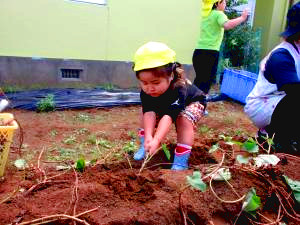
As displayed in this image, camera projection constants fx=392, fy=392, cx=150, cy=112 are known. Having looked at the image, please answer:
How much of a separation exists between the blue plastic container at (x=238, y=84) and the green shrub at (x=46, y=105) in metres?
3.13

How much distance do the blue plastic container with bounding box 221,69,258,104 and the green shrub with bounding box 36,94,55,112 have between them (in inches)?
123

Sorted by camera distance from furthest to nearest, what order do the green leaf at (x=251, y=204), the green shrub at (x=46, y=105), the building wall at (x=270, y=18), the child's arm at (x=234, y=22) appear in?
the building wall at (x=270, y=18)
the child's arm at (x=234, y=22)
the green shrub at (x=46, y=105)
the green leaf at (x=251, y=204)

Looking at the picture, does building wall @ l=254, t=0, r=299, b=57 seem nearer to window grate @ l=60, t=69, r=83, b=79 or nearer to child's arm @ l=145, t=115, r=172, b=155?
window grate @ l=60, t=69, r=83, b=79

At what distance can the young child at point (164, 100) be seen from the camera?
2646 mm

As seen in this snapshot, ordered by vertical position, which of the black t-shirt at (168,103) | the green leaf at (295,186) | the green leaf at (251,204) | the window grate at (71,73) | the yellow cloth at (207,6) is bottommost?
the window grate at (71,73)

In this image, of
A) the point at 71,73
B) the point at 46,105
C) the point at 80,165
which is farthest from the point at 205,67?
the point at 80,165

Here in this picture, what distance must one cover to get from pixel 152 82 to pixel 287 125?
A: 1.36 meters

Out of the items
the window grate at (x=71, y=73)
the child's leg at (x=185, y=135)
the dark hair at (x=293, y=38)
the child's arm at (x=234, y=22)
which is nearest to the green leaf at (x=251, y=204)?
the child's leg at (x=185, y=135)

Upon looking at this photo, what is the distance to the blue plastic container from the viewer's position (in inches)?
253

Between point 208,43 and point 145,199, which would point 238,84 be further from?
point 145,199

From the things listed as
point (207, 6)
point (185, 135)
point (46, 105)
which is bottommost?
point (46, 105)

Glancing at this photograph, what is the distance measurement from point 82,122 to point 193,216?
3.10 metres

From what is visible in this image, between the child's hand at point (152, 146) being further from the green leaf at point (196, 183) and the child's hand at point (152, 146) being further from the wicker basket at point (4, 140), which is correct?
the wicker basket at point (4, 140)

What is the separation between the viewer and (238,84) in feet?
21.7
